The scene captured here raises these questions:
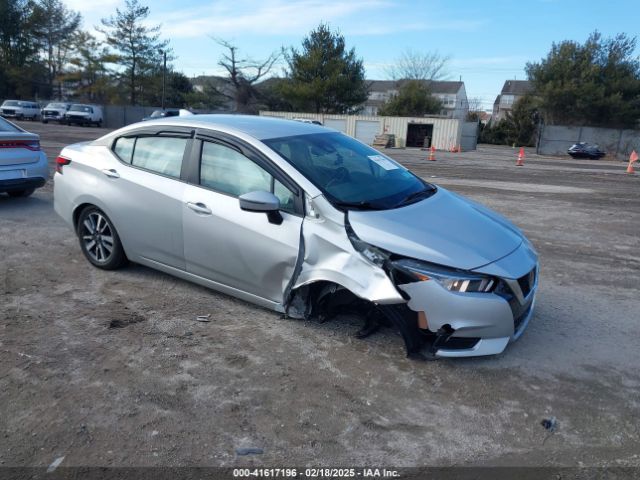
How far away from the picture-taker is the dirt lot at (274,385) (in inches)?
108

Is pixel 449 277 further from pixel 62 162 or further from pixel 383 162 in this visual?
pixel 62 162

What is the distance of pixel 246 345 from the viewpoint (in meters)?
3.82

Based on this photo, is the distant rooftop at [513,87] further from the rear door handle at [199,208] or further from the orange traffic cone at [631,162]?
the rear door handle at [199,208]

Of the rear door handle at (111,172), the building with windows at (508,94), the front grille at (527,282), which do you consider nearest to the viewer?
the front grille at (527,282)

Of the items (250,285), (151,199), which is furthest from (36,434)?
(151,199)

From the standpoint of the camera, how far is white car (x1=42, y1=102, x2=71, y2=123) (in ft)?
134

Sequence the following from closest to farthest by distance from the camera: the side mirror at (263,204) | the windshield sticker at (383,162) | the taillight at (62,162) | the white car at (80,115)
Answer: the side mirror at (263,204) → the windshield sticker at (383,162) → the taillight at (62,162) → the white car at (80,115)

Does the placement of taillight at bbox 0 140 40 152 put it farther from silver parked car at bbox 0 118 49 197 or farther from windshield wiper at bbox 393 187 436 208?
windshield wiper at bbox 393 187 436 208

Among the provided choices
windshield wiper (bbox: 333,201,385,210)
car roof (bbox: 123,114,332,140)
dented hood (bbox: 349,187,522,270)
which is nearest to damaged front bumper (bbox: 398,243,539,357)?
dented hood (bbox: 349,187,522,270)

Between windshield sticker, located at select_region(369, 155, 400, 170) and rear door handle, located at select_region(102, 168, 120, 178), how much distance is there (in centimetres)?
241

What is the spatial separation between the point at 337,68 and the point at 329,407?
169 feet

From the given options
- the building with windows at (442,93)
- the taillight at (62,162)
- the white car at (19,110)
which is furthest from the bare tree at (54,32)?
the taillight at (62,162)

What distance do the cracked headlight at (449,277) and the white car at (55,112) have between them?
43754 millimetres

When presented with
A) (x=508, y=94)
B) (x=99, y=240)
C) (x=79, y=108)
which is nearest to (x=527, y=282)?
(x=99, y=240)
